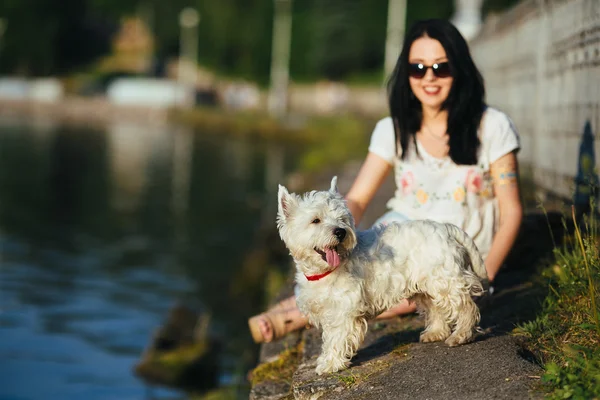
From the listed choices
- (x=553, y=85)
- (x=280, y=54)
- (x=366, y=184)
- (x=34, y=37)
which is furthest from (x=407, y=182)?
(x=34, y=37)

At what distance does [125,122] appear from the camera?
70.4 m

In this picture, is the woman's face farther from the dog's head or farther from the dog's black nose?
the dog's black nose

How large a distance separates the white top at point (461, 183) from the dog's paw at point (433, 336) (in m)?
1.01

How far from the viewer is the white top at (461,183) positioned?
221 inches

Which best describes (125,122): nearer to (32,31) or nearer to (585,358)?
(32,31)

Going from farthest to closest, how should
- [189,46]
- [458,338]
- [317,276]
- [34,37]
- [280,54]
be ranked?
1. [34,37]
2. [189,46]
3. [280,54]
4. [458,338]
5. [317,276]

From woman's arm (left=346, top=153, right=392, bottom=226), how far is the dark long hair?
176mm

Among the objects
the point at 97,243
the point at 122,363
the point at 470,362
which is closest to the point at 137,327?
the point at 122,363

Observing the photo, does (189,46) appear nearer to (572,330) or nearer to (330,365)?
(330,365)

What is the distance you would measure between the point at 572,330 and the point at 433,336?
2.33ft

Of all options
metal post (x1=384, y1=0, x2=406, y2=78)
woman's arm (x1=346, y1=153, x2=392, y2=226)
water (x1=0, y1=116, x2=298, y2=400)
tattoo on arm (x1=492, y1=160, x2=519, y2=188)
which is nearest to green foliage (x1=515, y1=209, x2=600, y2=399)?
tattoo on arm (x1=492, y1=160, x2=519, y2=188)

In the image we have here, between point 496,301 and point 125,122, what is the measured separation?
6653cm

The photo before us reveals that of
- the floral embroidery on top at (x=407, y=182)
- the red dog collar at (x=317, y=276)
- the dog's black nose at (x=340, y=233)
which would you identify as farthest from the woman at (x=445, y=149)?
the dog's black nose at (x=340, y=233)

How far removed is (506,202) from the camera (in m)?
5.57
